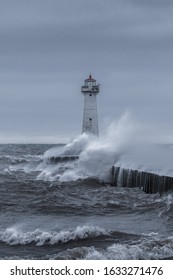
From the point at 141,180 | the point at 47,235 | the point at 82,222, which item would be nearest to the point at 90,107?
the point at 141,180

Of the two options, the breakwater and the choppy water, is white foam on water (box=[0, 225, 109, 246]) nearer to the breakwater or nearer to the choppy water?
the choppy water

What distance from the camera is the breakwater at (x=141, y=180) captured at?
22.8 m

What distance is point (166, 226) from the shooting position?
15.4 meters

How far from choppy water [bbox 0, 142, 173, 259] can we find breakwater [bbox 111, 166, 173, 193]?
20.4 inches

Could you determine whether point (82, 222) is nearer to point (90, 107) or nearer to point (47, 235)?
point (47, 235)

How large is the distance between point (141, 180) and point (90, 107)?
68.8 feet

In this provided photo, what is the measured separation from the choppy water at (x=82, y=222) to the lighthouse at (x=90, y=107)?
17.9m

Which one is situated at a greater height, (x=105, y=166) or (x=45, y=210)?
(x=105, y=166)

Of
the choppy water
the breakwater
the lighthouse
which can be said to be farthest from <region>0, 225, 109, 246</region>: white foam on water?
the lighthouse

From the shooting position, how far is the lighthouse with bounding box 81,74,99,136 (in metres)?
45.8

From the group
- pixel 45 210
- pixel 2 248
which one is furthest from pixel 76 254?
pixel 45 210

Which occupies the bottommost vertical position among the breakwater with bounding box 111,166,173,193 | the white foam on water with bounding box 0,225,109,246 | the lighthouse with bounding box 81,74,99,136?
the white foam on water with bounding box 0,225,109,246
